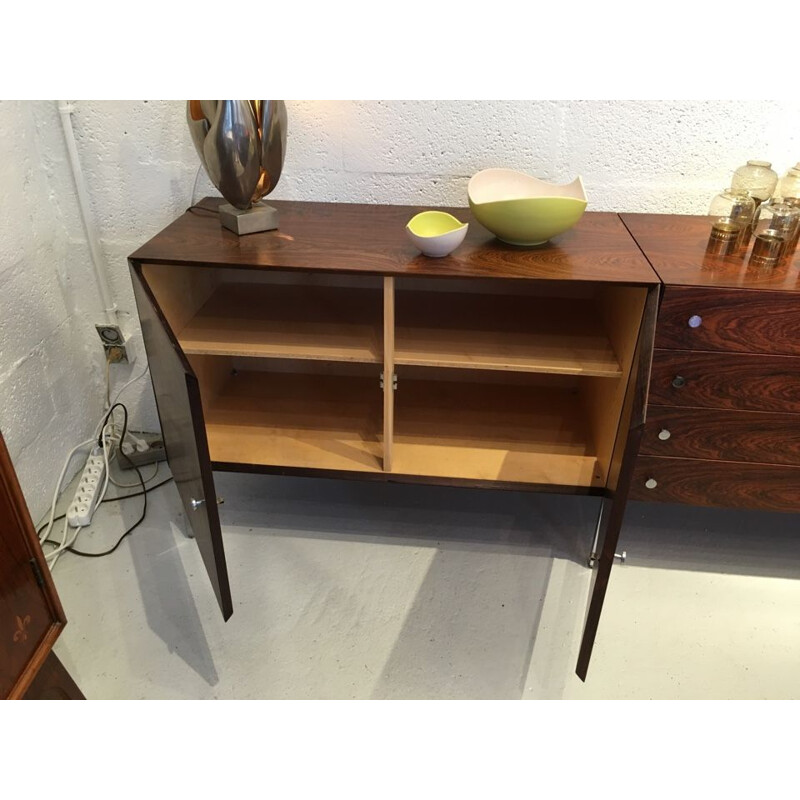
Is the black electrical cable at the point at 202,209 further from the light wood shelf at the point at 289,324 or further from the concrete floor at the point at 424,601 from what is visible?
the concrete floor at the point at 424,601

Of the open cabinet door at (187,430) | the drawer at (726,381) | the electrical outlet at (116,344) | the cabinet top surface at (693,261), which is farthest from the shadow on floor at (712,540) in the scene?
the electrical outlet at (116,344)

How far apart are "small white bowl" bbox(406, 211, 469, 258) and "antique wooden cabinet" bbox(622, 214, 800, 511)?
1.35 ft

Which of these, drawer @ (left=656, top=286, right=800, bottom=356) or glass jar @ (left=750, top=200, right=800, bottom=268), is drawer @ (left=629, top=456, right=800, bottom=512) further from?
glass jar @ (left=750, top=200, right=800, bottom=268)

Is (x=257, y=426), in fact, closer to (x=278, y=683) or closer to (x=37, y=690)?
(x=278, y=683)

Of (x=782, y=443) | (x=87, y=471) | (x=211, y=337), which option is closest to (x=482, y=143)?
(x=211, y=337)

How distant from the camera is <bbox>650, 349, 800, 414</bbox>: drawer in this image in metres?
1.33

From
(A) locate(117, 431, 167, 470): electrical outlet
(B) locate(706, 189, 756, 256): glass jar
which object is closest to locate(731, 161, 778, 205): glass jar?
(B) locate(706, 189, 756, 256): glass jar

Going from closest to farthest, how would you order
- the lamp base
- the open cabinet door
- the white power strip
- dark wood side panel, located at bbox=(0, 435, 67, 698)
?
dark wood side panel, located at bbox=(0, 435, 67, 698)
the open cabinet door
the lamp base
the white power strip

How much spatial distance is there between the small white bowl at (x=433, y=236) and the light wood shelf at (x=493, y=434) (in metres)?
0.49

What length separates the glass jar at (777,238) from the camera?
4.43 ft

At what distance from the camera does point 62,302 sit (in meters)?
1.80

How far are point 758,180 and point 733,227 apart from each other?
0.55 ft

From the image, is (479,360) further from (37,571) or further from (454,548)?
(37,571)

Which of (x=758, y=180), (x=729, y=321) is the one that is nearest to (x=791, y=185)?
(x=758, y=180)
